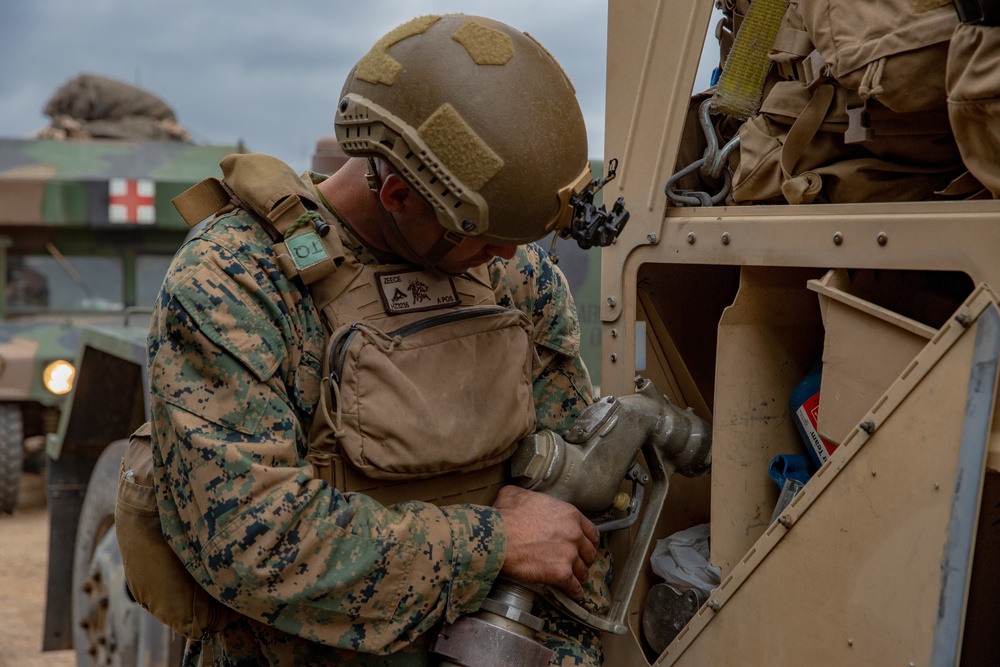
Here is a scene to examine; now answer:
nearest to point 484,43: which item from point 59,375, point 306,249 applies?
point 306,249

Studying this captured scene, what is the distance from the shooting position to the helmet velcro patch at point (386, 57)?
1.64 m

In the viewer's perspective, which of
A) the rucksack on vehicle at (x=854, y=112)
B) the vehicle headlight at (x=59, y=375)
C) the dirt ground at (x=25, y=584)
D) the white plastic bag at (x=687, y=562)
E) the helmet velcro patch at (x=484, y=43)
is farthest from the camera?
the vehicle headlight at (x=59, y=375)

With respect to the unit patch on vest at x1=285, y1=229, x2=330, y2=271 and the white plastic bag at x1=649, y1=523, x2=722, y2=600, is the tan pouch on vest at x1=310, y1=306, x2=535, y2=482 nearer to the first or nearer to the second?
the unit patch on vest at x1=285, y1=229, x2=330, y2=271

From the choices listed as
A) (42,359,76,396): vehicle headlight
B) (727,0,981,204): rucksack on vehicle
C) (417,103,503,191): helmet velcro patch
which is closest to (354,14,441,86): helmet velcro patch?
(417,103,503,191): helmet velcro patch

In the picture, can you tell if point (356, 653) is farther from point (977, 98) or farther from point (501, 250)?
point (977, 98)

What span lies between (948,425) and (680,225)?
0.64m

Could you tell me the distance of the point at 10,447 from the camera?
6.91m

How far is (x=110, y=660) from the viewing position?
3.41 meters

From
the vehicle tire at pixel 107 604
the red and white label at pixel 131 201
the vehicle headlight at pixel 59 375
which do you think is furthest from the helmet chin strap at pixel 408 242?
the red and white label at pixel 131 201

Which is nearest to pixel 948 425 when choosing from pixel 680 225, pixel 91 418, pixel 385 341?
pixel 680 225

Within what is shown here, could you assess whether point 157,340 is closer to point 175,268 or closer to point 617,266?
point 175,268

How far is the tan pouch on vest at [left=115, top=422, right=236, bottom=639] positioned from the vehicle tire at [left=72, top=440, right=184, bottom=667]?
1.52 meters

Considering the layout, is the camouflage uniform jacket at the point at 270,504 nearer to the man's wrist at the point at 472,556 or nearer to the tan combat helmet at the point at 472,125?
the man's wrist at the point at 472,556

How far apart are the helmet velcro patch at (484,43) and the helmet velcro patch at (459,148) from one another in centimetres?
10
